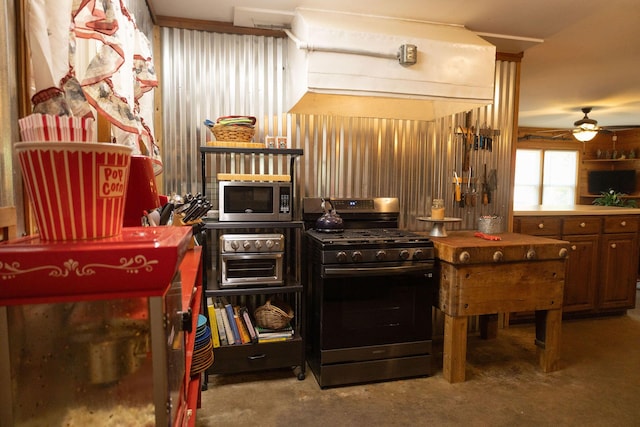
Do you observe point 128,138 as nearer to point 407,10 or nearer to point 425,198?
point 407,10

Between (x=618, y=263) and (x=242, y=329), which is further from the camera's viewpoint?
(x=618, y=263)

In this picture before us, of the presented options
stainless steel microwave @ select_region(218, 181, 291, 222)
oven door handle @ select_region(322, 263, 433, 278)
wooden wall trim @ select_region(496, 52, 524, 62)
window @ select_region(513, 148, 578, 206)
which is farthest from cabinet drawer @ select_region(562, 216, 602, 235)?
window @ select_region(513, 148, 578, 206)

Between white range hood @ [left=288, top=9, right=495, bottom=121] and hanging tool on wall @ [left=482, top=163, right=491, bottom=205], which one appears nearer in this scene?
white range hood @ [left=288, top=9, right=495, bottom=121]

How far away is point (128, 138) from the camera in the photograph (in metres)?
1.26

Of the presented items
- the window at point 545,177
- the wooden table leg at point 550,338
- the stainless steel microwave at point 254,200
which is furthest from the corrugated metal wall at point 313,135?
the window at point 545,177

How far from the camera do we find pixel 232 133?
2447 millimetres

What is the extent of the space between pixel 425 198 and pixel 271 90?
1.50 m

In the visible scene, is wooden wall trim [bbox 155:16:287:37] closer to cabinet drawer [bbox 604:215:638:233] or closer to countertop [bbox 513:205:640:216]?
countertop [bbox 513:205:640:216]

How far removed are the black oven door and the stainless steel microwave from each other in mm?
506

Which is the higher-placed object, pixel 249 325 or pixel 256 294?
pixel 256 294

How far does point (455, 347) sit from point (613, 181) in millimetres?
6953

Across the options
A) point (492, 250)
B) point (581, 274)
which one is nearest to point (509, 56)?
point (492, 250)

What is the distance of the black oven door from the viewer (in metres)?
2.38

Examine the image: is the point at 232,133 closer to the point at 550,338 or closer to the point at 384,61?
the point at 384,61
